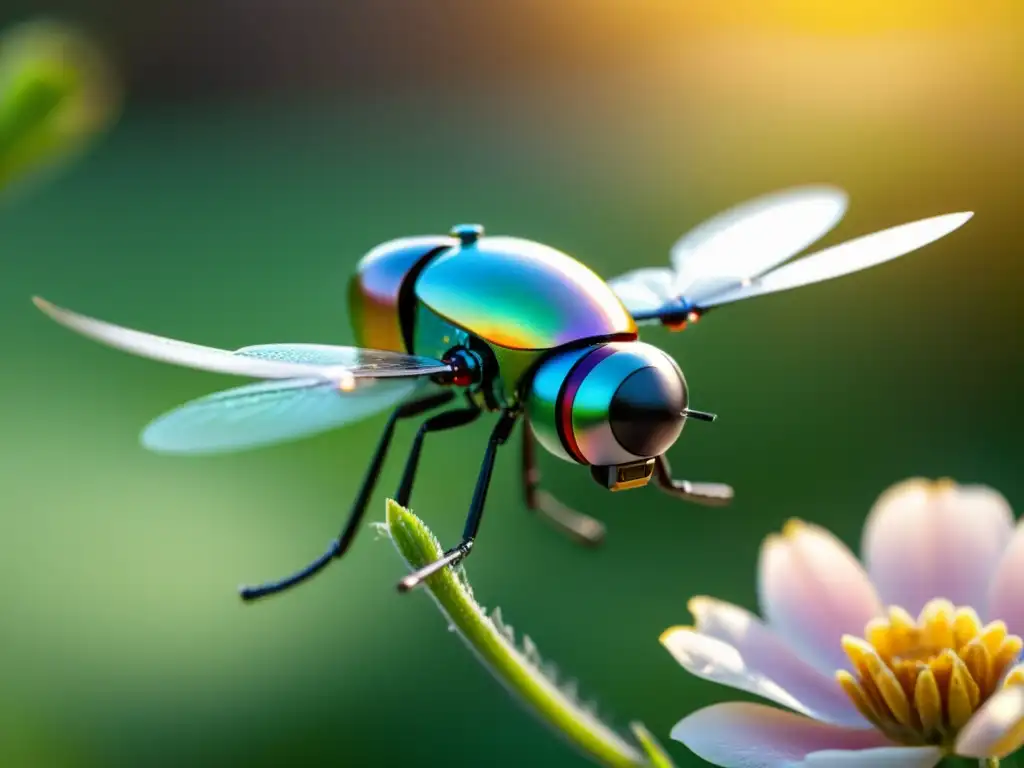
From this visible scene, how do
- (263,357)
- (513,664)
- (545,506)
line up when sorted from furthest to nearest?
(545,506) < (263,357) < (513,664)

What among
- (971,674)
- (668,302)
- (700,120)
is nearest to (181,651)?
(668,302)

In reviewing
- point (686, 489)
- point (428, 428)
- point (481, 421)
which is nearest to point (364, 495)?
point (428, 428)

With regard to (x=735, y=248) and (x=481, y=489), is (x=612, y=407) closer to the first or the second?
(x=481, y=489)

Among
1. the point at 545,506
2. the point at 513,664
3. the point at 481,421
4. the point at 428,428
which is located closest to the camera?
the point at 513,664

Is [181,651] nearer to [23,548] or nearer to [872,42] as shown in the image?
[23,548]

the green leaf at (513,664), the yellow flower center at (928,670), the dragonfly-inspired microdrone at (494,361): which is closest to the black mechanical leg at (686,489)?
the dragonfly-inspired microdrone at (494,361)

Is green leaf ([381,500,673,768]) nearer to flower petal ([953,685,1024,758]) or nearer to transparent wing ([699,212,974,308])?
flower petal ([953,685,1024,758])

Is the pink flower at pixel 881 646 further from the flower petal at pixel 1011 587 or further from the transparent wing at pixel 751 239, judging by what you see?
the transparent wing at pixel 751 239

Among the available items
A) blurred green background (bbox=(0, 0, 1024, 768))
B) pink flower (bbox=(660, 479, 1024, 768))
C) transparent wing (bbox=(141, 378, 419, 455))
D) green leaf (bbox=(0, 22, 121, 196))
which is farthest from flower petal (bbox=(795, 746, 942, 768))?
green leaf (bbox=(0, 22, 121, 196))

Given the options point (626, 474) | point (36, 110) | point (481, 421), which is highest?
point (36, 110)
